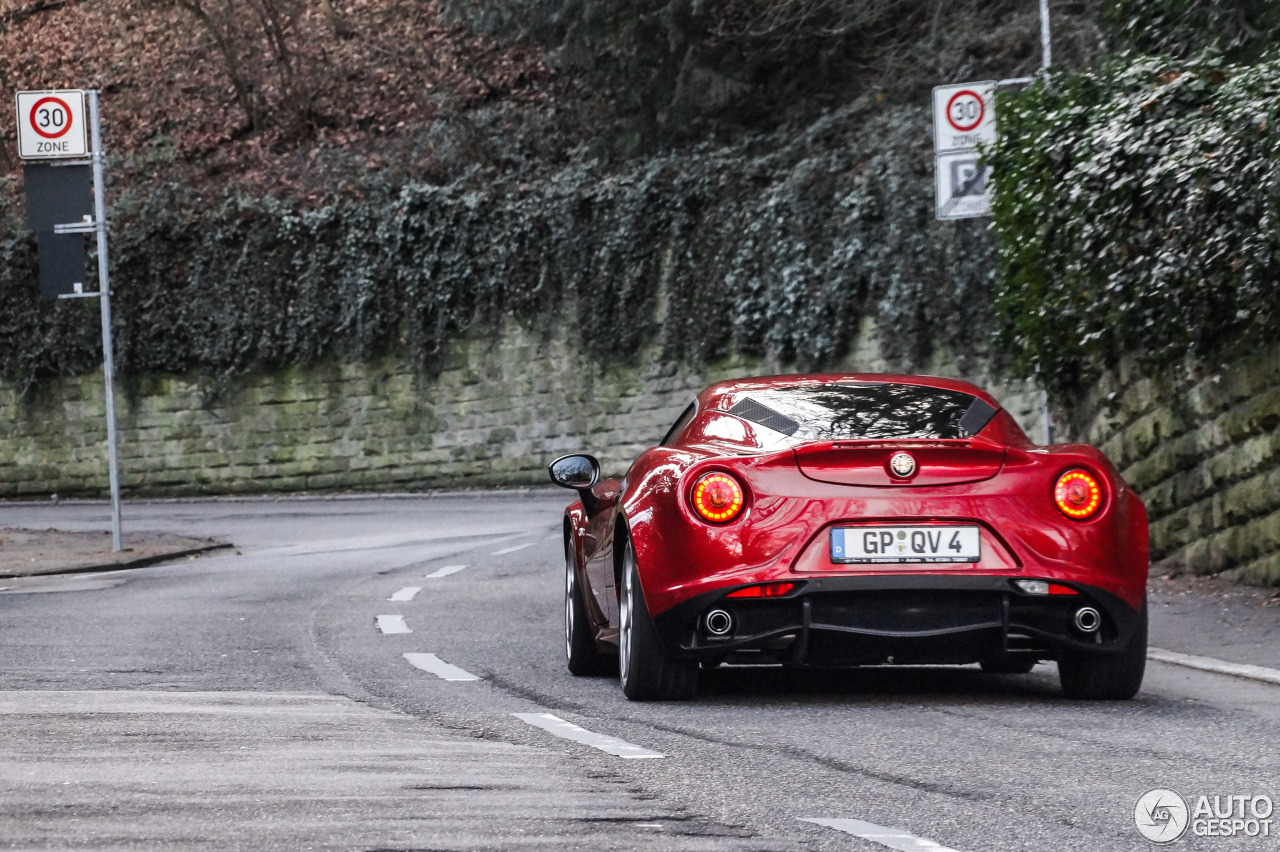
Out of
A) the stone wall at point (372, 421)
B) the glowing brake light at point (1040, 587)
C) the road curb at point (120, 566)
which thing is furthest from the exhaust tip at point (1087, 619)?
the stone wall at point (372, 421)

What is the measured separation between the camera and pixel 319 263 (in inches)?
1219

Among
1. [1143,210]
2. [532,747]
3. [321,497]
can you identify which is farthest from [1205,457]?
[321,497]

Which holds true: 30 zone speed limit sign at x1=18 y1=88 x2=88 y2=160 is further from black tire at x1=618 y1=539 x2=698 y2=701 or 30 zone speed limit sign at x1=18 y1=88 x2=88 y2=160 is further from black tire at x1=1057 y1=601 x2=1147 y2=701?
black tire at x1=1057 y1=601 x2=1147 y2=701

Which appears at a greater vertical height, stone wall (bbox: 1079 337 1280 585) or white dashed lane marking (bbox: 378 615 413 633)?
stone wall (bbox: 1079 337 1280 585)

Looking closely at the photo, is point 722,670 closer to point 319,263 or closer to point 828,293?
point 828,293

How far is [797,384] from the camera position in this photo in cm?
791

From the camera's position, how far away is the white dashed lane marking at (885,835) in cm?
429

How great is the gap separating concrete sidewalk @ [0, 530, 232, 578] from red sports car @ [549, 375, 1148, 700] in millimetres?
10649

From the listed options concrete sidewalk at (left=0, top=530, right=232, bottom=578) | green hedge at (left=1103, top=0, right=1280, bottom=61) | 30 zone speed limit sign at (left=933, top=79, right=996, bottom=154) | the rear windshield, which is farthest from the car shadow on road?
concrete sidewalk at (left=0, top=530, right=232, bottom=578)

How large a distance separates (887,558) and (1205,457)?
5.51 metres

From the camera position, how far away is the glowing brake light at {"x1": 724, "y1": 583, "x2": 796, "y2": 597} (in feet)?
22.4

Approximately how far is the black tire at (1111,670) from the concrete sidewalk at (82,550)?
1123cm

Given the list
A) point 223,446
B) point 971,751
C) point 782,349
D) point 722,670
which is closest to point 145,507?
point 223,446

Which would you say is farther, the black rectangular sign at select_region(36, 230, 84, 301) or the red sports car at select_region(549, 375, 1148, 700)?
the black rectangular sign at select_region(36, 230, 84, 301)
